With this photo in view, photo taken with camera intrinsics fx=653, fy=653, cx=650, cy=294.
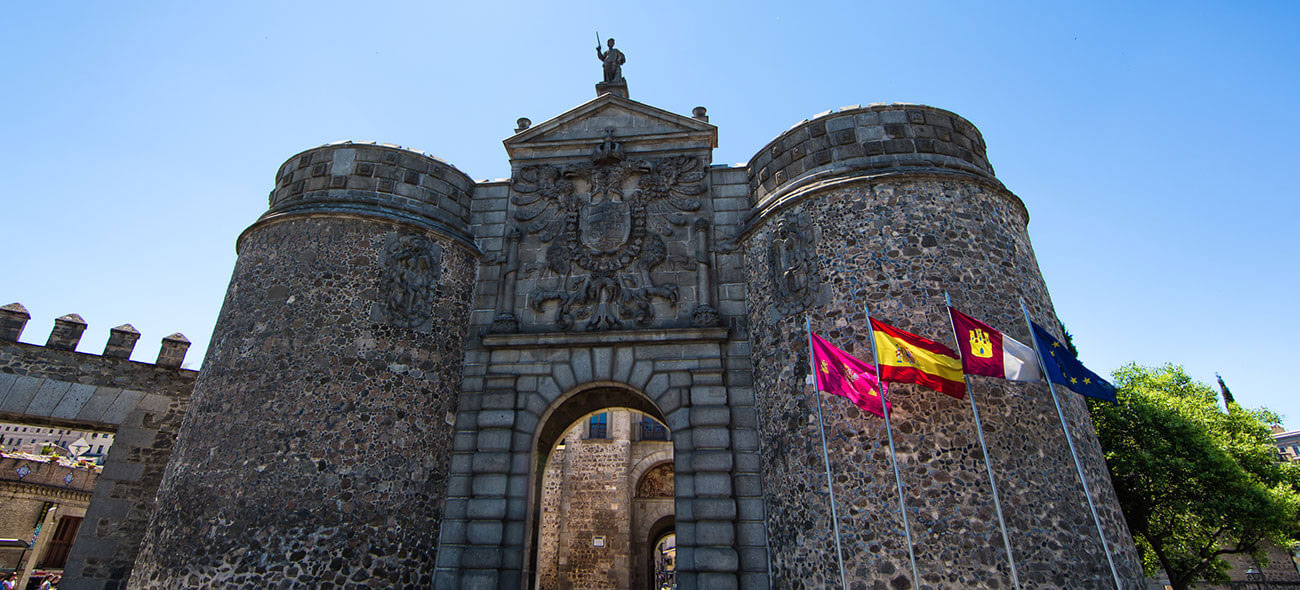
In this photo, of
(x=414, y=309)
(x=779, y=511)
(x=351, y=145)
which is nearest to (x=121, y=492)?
(x=414, y=309)

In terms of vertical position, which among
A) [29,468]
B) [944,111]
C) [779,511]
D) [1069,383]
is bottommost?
[779,511]

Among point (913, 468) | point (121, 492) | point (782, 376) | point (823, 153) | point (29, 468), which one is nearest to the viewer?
point (913, 468)

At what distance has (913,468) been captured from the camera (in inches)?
360

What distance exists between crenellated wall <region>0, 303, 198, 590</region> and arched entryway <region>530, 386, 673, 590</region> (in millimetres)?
10520

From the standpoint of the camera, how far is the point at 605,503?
22297mm

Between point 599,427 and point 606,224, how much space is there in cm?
1244

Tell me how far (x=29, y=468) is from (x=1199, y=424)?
38971 millimetres

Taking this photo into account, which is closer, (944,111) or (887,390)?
(887,390)

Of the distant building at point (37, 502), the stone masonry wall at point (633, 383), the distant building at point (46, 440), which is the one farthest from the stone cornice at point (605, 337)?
the distant building at point (46, 440)

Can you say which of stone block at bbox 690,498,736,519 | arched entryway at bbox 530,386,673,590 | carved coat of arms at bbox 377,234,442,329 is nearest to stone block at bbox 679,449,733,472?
stone block at bbox 690,498,736,519

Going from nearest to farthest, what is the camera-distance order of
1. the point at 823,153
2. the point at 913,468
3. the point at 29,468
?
the point at 913,468 → the point at 823,153 → the point at 29,468

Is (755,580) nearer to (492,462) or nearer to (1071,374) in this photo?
(492,462)

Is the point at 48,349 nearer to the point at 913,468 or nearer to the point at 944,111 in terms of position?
the point at 913,468

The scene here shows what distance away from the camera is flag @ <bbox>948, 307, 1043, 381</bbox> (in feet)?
29.6
